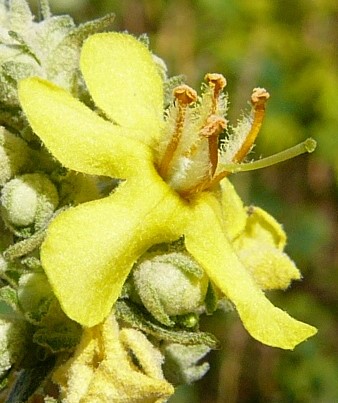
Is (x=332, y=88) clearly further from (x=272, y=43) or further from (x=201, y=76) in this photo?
(x=201, y=76)

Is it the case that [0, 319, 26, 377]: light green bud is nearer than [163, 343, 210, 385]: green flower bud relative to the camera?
Yes

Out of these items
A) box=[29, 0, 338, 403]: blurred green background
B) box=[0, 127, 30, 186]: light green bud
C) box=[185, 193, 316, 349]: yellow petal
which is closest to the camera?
box=[185, 193, 316, 349]: yellow petal

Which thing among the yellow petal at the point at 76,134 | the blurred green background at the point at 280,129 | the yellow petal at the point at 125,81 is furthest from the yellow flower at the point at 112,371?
the blurred green background at the point at 280,129

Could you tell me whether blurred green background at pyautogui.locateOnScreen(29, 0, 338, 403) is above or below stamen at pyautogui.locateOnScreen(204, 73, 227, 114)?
below

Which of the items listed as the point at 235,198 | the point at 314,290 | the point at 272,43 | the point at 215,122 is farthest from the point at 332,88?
the point at 215,122

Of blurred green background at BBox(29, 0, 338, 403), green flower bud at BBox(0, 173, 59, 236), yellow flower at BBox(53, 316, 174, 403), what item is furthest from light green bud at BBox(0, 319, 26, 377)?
blurred green background at BBox(29, 0, 338, 403)

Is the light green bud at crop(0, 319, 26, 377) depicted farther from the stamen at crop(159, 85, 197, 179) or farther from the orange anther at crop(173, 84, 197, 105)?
the orange anther at crop(173, 84, 197, 105)

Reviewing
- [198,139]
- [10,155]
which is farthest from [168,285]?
[10,155]
